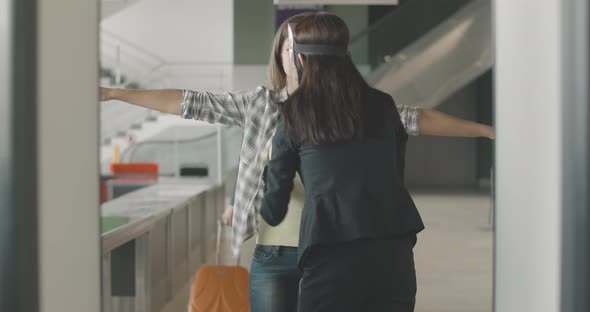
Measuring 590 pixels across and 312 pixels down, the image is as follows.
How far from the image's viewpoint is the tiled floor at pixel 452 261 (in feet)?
20.8

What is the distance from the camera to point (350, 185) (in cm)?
180

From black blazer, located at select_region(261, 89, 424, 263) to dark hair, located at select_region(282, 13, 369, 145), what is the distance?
3 centimetres

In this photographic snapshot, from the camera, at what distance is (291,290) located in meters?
2.15

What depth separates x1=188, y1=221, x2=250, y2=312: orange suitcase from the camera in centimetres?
270

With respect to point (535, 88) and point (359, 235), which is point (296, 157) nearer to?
point (359, 235)

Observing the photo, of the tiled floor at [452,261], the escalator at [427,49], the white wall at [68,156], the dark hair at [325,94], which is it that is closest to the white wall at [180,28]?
the escalator at [427,49]

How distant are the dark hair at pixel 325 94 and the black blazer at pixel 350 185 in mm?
30

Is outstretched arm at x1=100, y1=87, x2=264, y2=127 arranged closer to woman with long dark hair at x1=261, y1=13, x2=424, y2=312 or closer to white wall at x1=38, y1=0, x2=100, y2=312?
woman with long dark hair at x1=261, y1=13, x2=424, y2=312

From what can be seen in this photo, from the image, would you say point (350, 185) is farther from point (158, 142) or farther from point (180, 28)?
point (180, 28)

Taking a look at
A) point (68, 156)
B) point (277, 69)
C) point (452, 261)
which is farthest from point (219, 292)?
point (452, 261)

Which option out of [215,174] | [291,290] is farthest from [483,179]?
[291,290]

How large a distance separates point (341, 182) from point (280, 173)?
0.52ft

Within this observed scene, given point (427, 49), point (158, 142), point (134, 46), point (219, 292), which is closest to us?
point (219, 292)

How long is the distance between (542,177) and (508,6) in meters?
0.37
